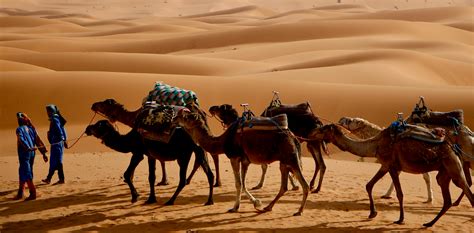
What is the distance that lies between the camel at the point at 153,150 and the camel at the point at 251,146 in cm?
39

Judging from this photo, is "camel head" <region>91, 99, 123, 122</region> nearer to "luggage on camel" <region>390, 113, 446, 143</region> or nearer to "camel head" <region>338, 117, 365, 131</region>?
"camel head" <region>338, 117, 365, 131</region>

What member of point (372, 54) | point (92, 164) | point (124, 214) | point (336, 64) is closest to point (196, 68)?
point (336, 64)

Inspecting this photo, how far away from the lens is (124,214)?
9508 mm

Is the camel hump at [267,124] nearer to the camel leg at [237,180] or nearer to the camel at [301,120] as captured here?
the camel leg at [237,180]

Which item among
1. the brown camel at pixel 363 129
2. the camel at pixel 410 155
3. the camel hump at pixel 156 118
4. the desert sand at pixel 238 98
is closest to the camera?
the camel at pixel 410 155

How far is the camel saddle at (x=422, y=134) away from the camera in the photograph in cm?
864

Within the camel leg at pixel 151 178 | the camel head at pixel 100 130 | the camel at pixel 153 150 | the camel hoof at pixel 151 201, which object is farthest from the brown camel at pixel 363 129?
the camel head at pixel 100 130

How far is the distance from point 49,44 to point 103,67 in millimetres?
18738

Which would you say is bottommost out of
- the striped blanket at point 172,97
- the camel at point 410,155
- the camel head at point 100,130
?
the camel at point 410,155

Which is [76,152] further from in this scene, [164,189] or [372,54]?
[372,54]

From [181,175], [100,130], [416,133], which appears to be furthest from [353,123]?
[100,130]

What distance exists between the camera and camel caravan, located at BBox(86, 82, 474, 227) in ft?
28.5

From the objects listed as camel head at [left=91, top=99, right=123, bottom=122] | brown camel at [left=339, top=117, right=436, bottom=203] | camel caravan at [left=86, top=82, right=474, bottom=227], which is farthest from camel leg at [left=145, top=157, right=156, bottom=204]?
brown camel at [left=339, top=117, right=436, bottom=203]

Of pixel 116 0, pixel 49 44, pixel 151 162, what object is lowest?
pixel 151 162
